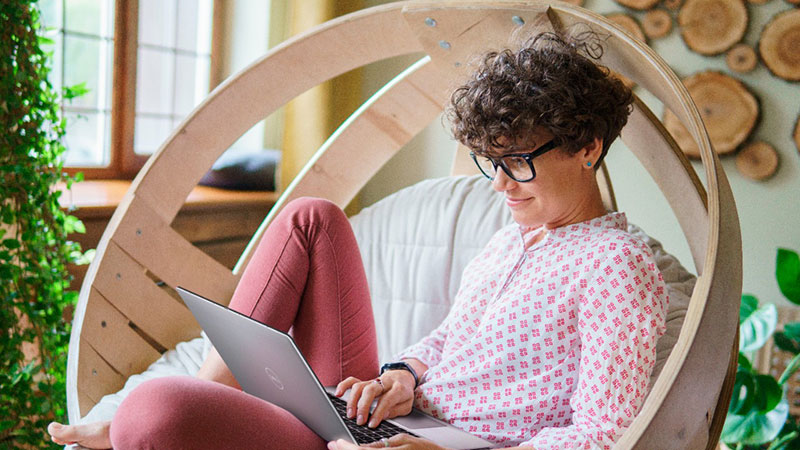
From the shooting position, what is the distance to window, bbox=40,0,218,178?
279 cm

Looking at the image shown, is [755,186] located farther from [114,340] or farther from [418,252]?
[114,340]

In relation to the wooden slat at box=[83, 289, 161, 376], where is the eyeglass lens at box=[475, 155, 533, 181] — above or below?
above

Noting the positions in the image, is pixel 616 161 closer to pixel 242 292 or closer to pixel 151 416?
pixel 242 292

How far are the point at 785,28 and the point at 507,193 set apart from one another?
1.80 metres

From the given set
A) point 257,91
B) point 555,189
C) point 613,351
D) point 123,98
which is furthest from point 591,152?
point 123,98

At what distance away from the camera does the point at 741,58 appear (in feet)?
8.41

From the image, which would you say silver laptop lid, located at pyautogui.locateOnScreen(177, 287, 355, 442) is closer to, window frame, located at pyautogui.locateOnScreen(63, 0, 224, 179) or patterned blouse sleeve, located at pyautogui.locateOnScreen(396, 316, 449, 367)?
patterned blouse sleeve, located at pyautogui.locateOnScreen(396, 316, 449, 367)

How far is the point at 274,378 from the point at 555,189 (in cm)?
53

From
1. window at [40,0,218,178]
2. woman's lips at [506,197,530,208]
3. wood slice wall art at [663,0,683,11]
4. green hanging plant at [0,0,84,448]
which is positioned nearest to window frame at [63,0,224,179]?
window at [40,0,218,178]

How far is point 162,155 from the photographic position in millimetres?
1757

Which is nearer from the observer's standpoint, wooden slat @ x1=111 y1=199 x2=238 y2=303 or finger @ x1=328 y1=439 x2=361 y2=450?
finger @ x1=328 y1=439 x2=361 y2=450

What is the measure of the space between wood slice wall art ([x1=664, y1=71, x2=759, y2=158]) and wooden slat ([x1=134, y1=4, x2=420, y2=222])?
56.4 inches

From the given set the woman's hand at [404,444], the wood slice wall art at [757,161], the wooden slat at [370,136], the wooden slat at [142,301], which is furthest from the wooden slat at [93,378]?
the wood slice wall art at [757,161]

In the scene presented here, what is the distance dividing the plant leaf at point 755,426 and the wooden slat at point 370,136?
1151 mm
